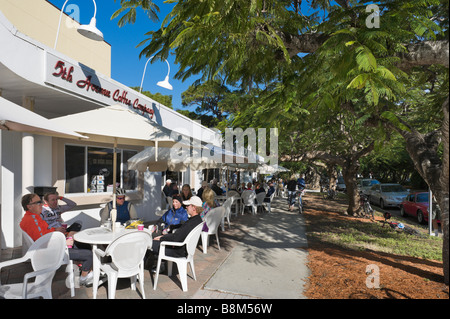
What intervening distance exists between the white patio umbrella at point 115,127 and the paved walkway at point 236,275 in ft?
4.16

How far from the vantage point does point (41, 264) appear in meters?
3.21

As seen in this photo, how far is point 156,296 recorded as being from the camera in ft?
12.7

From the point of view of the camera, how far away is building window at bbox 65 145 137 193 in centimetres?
773

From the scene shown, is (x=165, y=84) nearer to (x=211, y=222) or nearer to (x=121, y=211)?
(x=121, y=211)

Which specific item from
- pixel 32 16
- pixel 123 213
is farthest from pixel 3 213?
pixel 32 16

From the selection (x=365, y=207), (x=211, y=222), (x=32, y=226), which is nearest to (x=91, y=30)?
(x=32, y=226)

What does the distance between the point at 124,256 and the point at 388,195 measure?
17.5 m

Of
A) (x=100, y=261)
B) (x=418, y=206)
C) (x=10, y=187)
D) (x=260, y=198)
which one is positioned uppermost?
(x=10, y=187)

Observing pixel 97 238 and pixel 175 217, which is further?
pixel 175 217

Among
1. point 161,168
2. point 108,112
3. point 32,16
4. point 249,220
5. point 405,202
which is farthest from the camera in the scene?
point 32,16

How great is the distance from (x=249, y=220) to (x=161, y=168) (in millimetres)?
4410

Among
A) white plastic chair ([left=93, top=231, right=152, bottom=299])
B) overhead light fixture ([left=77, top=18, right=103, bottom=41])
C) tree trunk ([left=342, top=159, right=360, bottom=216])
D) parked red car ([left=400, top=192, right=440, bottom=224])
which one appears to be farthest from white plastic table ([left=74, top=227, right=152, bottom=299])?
parked red car ([left=400, top=192, right=440, bottom=224])

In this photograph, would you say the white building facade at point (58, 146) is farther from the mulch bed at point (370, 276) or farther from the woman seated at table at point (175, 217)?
the mulch bed at point (370, 276)
